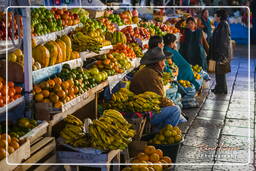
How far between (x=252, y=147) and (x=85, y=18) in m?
3.59

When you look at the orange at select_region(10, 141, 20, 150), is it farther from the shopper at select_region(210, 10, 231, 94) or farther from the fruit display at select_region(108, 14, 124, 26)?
the shopper at select_region(210, 10, 231, 94)

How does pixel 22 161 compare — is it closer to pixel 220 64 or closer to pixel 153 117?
pixel 153 117

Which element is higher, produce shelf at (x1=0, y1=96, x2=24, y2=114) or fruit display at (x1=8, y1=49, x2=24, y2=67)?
fruit display at (x1=8, y1=49, x2=24, y2=67)

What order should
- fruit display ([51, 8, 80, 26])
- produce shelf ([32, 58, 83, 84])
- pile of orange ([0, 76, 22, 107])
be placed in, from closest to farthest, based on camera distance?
1. pile of orange ([0, 76, 22, 107])
2. produce shelf ([32, 58, 83, 84])
3. fruit display ([51, 8, 80, 26])

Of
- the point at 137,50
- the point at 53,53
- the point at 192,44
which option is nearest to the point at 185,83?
the point at 137,50

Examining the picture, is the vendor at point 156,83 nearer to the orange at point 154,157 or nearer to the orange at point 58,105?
the orange at point 154,157

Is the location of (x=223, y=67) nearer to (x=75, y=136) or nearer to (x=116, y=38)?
(x=116, y=38)

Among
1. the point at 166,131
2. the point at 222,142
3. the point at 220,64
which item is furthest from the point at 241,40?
the point at 166,131

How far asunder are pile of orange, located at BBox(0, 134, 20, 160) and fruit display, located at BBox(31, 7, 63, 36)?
198 cm

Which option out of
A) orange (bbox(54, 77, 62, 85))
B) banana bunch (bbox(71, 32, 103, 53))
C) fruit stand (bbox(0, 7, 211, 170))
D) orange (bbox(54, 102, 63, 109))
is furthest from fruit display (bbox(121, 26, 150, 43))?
orange (bbox(54, 102, 63, 109))

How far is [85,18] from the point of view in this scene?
7695mm

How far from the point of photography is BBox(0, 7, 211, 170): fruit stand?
168 inches

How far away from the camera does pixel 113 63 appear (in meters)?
7.07

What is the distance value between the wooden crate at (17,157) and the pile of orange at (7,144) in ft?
0.15
